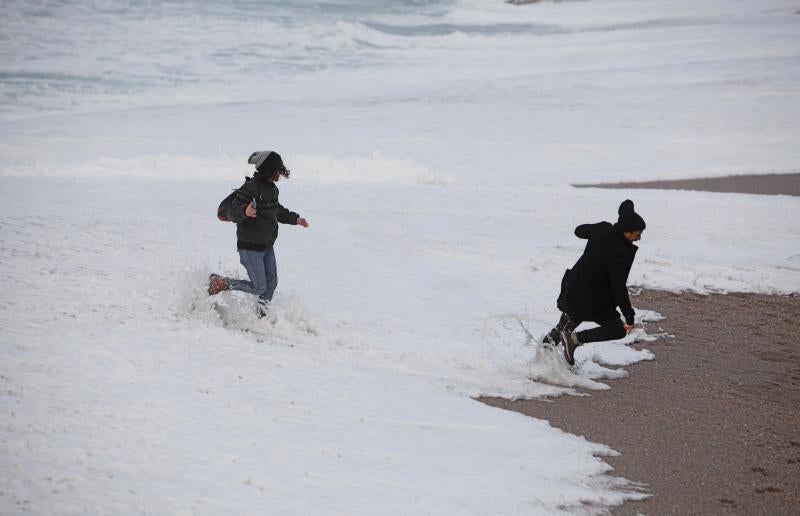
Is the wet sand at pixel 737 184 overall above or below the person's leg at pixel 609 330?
above

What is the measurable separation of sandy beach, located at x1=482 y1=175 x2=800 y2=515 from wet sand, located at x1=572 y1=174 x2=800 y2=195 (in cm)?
763

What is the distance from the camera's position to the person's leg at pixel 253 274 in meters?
6.96

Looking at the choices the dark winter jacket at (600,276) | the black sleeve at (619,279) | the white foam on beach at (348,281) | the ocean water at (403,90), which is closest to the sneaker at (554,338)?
the white foam on beach at (348,281)

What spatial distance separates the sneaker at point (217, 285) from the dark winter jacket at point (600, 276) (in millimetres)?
2781

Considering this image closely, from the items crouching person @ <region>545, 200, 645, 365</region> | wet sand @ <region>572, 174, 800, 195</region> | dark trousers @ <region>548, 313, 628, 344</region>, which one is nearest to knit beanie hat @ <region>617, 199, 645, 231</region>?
crouching person @ <region>545, 200, 645, 365</region>

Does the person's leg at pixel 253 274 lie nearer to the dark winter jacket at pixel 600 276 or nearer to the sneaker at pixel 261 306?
the sneaker at pixel 261 306

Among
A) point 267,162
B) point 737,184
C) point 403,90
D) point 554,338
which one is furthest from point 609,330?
point 403,90

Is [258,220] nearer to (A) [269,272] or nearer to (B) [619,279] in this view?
(A) [269,272]

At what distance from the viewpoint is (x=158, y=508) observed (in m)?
4.27

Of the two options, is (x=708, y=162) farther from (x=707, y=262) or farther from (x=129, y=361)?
(x=129, y=361)

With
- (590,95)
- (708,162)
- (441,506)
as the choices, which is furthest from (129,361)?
(590,95)

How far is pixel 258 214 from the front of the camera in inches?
271

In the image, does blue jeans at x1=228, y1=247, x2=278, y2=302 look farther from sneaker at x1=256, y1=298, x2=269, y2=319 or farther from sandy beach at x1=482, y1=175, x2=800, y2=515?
sandy beach at x1=482, y1=175, x2=800, y2=515

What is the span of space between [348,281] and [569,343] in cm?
330
